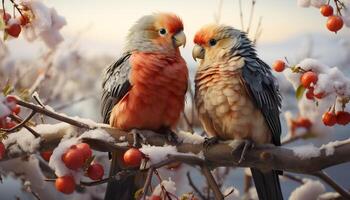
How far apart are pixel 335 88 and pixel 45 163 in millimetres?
637

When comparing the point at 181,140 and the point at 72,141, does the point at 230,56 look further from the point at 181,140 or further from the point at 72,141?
the point at 72,141

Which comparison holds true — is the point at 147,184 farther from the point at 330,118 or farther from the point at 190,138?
the point at 330,118

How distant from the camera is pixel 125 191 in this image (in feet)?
3.09

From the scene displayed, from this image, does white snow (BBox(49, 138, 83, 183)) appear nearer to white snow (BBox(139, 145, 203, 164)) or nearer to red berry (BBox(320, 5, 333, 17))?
white snow (BBox(139, 145, 203, 164))

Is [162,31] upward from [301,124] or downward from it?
upward

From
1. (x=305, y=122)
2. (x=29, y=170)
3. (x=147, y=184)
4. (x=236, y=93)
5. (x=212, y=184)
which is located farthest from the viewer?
(x=305, y=122)

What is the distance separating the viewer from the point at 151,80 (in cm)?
90

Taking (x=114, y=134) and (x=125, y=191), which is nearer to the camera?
(x=114, y=134)

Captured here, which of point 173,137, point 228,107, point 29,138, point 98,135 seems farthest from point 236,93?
point 29,138

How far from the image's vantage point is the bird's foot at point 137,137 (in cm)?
82

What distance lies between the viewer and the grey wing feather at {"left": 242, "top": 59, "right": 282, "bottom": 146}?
869 mm

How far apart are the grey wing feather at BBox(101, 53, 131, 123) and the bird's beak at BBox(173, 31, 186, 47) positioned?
9 cm

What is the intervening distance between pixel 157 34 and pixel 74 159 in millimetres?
315

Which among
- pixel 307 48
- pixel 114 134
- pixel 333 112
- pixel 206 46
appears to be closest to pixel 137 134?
pixel 114 134
